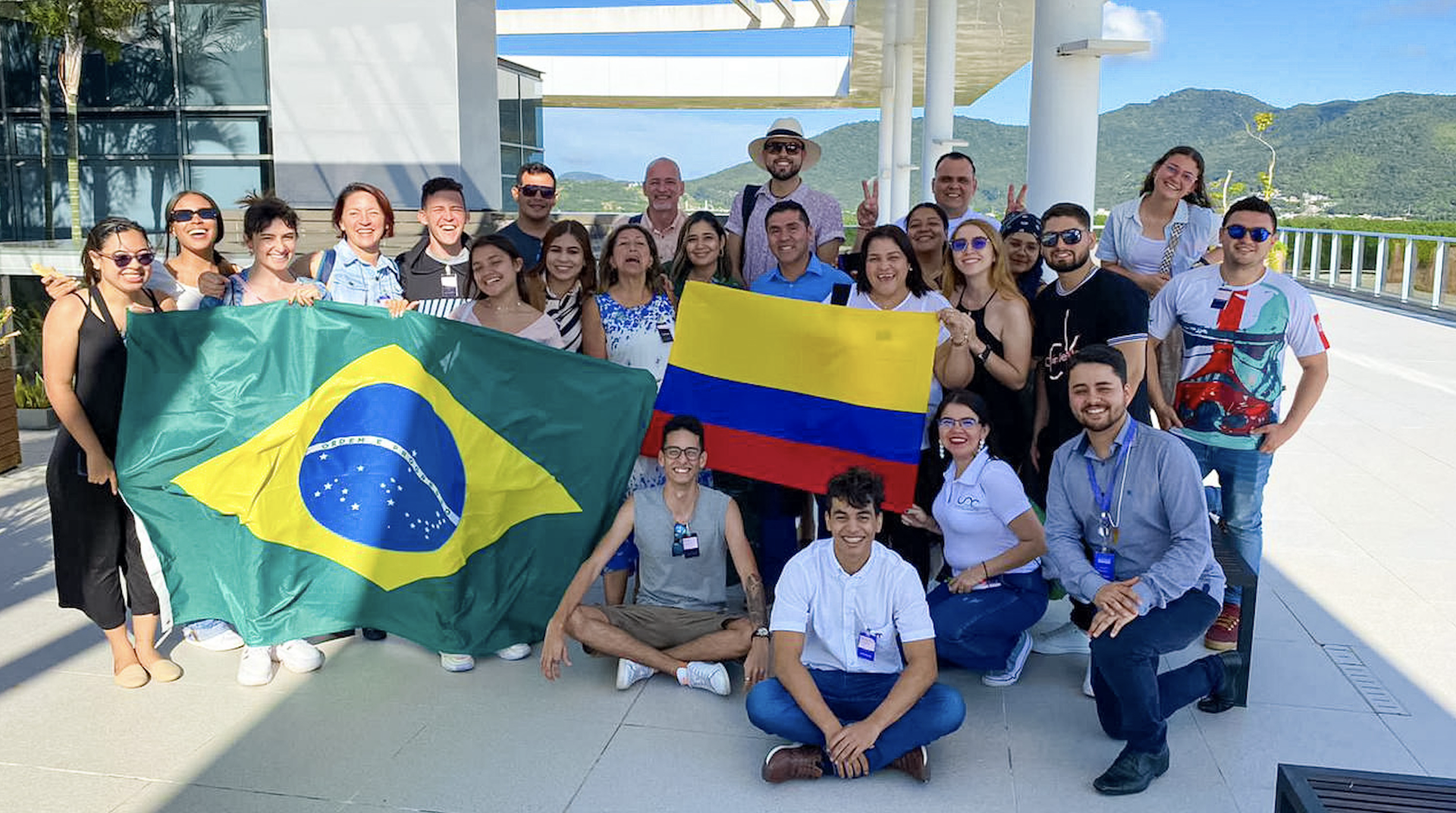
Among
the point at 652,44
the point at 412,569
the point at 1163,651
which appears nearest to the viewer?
the point at 1163,651

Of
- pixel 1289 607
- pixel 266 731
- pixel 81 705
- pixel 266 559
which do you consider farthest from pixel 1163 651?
pixel 81 705

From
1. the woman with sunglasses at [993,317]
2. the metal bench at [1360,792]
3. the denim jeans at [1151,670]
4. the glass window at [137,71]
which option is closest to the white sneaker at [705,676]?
the denim jeans at [1151,670]

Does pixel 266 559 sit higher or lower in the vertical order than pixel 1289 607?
higher

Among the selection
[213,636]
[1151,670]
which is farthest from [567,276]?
[1151,670]

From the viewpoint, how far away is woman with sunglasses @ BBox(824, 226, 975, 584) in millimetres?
5004

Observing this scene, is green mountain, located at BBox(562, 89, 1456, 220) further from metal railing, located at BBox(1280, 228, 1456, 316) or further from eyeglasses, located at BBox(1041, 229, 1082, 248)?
eyeglasses, located at BBox(1041, 229, 1082, 248)

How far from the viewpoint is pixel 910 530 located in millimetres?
5238

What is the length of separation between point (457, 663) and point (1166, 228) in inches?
151

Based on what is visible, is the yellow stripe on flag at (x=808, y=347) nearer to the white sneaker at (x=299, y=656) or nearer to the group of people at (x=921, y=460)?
the group of people at (x=921, y=460)

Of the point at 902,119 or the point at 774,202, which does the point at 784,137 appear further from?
the point at 902,119

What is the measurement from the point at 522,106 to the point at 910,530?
591 inches

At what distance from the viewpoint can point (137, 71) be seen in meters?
15.3

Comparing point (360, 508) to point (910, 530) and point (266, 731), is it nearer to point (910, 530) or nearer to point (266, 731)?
point (266, 731)

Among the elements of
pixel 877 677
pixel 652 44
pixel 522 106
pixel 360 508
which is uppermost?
pixel 652 44
